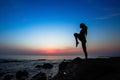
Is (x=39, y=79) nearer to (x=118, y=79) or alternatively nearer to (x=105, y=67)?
(x=105, y=67)

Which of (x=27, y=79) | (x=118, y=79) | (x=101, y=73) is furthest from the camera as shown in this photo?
(x=27, y=79)

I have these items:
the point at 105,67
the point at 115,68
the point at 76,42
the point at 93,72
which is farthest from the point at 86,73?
the point at 76,42

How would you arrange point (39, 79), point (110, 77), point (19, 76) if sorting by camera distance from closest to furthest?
point (110, 77) → point (39, 79) → point (19, 76)

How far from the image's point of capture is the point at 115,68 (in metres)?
9.84

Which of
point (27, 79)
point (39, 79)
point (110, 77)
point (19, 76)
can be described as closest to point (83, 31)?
point (110, 77)

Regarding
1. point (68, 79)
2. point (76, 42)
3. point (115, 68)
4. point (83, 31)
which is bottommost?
point (68, 79)

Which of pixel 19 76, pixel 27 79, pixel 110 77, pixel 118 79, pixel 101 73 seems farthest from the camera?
pixel 19 76

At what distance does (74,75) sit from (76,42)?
117 inches

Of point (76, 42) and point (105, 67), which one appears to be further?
point (76, 42)

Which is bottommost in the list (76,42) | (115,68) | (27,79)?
(27,79)

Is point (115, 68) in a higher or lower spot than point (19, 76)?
higher

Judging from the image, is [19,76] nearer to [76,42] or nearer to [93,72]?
[76,42]

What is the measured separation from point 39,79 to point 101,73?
14.0 metres

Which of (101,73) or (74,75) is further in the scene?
(74,75)
